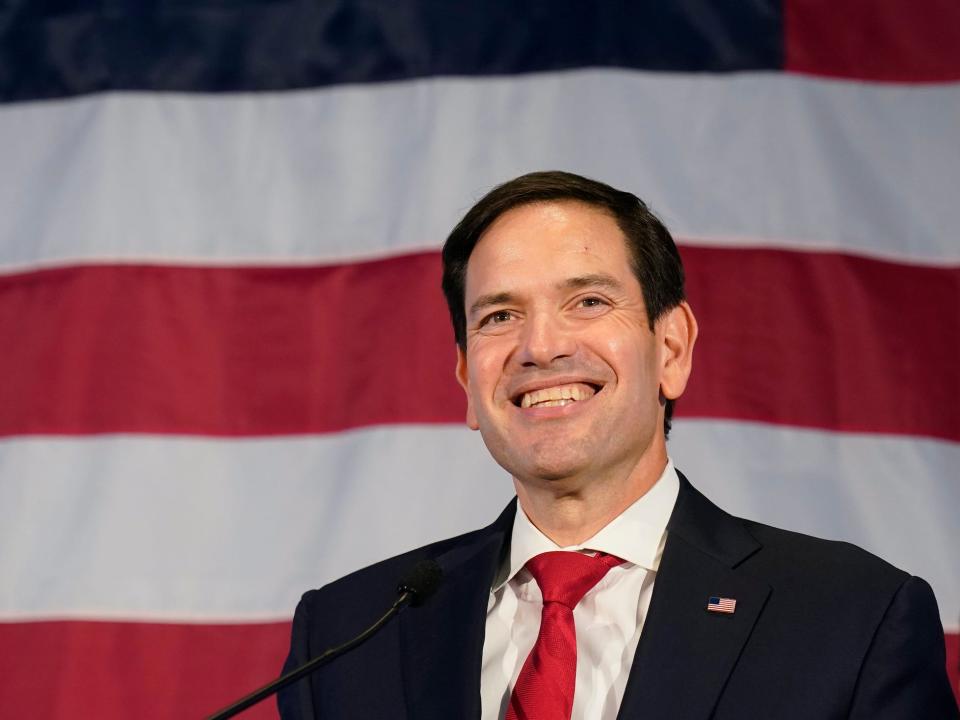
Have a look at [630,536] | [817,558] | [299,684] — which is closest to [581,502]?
[630,536]

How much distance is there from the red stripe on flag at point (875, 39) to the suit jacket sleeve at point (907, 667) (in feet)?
4.52

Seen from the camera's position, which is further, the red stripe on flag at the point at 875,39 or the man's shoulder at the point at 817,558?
the red stripe on flag at the point at 875,39

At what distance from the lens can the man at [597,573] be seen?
4.88 ft

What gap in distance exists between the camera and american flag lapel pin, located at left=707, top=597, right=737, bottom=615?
1.55m

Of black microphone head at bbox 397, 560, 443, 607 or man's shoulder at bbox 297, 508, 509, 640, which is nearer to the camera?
black microphone head at bbox 397, 560, 443, 607

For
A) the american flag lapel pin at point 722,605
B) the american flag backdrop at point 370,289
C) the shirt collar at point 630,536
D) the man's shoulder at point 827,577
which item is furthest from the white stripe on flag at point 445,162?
the american flag lapel pin at point 722,605

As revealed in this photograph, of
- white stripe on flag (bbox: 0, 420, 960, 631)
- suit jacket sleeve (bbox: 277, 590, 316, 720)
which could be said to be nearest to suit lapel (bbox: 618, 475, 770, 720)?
suit jacket sleeve (bbox: 277, 590, 316, 720)

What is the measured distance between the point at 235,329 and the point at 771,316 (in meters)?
1.06

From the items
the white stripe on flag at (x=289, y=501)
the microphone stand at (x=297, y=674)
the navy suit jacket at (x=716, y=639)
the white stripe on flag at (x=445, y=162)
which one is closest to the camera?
the microphone stand at (x=297, y=674)

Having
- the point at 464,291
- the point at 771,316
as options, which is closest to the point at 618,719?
the point at 464,291

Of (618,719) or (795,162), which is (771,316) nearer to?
(795,162)

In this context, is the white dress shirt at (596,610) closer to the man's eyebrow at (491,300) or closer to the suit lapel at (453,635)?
the suit lapel at (453,635)

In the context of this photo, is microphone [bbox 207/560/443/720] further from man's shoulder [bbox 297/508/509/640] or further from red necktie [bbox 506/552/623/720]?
man's shoulder [bbox 297/508/509/640]

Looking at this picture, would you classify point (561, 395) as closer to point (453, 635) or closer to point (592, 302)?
point (592, 302)
